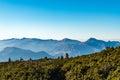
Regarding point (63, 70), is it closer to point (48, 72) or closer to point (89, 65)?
point (48, 72)

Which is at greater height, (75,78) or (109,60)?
(109,60)

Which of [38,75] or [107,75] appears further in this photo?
[38,75]

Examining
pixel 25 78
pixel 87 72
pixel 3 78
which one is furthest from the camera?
pixel 3 78

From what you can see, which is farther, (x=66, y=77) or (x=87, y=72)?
(x=66, y=77)

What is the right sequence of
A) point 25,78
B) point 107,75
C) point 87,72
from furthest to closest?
point 25,78 < point 87,72 < point 107,75

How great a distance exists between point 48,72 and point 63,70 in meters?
4.98

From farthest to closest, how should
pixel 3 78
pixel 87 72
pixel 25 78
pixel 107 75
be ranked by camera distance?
pixel 3 78 → pixel 25 78 → pixel 87 72 → pixel 107 75

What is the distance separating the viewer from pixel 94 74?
7081 cm

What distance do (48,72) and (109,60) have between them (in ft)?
72.7

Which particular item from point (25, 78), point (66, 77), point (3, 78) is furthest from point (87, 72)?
point (3, 78)

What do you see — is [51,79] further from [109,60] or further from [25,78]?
[109,60]

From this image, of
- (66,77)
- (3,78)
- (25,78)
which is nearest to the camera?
(66,77)

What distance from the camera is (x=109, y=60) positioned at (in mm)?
75812

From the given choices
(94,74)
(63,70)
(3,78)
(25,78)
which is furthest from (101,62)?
(3,78)
